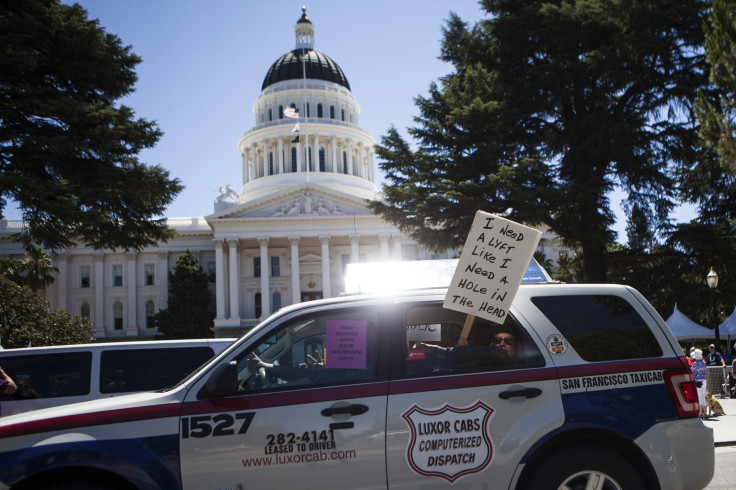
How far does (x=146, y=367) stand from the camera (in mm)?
9273

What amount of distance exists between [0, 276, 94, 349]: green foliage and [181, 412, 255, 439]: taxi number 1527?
17441mm

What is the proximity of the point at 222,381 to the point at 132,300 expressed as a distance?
69510 millimetres

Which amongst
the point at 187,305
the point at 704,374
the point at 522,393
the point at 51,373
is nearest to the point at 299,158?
the point at 187,305

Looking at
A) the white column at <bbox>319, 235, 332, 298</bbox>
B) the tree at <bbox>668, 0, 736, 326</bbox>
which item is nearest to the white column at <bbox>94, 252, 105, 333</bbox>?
the white column at <bbox>319, 235, 332, 298</bbox>

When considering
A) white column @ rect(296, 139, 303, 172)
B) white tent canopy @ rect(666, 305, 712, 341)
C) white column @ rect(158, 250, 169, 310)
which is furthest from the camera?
white column @ rect(296, 139, 303, 172)

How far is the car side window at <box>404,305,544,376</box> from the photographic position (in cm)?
478

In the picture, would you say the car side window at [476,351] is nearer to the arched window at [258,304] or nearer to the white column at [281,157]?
the arched window at [258,304]

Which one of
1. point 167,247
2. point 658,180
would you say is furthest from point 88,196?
point 167,247

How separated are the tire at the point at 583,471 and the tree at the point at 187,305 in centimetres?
5881

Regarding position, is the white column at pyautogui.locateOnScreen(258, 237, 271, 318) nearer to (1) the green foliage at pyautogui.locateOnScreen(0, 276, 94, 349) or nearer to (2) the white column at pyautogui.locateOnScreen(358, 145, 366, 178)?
(2) the white column at pyautogui.locateOnScreen(358, 145, 366, 178)

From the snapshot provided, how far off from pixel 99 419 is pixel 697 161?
26.3m

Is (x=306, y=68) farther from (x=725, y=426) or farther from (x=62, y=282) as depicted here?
(x=725, y=426)

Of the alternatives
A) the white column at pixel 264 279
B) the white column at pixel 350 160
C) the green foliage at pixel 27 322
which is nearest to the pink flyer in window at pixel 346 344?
the green foliage at pixel 27 322

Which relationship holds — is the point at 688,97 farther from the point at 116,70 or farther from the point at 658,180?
the point at 116,70
